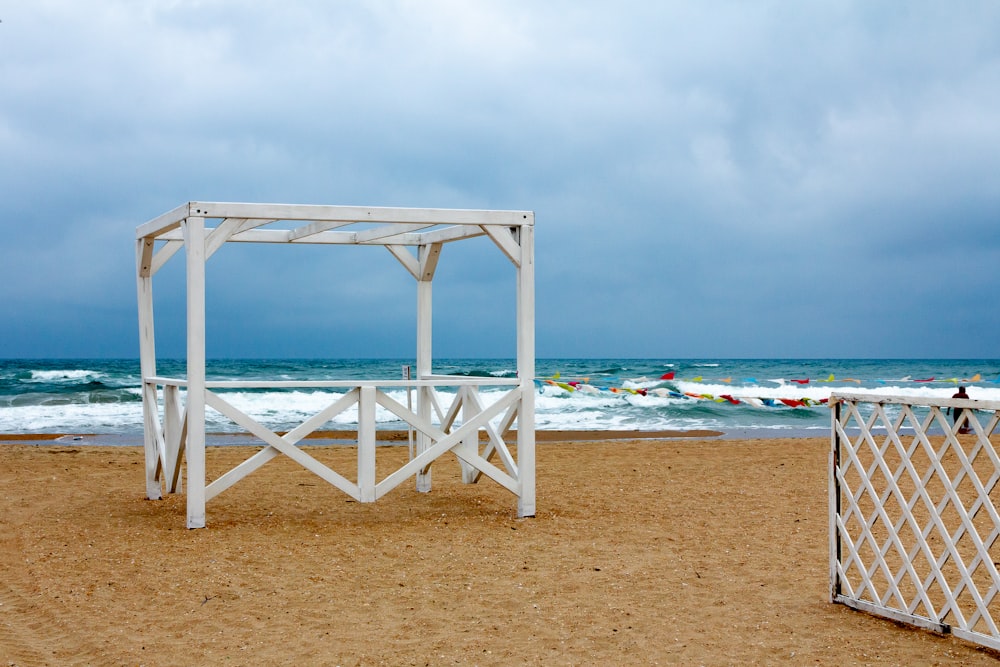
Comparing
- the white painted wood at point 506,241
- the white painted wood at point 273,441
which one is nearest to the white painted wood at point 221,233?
the white painted wood at point 273,441

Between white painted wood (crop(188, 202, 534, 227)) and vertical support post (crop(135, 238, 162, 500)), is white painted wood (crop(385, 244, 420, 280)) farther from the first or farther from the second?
vertical support post (crop(135, 238, 162, 500))

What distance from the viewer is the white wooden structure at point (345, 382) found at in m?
7.93

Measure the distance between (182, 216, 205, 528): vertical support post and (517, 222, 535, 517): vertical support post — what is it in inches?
103

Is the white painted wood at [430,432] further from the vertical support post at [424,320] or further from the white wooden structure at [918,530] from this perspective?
the white wooden structure at [918,530]

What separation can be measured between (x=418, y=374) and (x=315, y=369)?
48.0 metres

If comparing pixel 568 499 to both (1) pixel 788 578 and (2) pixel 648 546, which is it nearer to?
(2) pixel 648 546

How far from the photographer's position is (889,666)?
15.0 feet

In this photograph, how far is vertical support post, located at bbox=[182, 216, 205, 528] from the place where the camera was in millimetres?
7793

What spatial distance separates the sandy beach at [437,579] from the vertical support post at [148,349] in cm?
35

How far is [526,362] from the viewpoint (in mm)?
8586

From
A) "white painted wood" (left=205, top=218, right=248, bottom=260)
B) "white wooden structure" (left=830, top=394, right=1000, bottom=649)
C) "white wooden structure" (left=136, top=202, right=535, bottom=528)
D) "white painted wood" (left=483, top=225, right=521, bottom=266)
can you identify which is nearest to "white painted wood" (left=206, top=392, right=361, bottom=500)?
"white wooden structure" (left=136, top=202, right=535, bottom=528)

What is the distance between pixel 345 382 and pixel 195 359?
1440 mm

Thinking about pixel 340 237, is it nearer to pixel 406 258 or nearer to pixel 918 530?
pixel 406 258

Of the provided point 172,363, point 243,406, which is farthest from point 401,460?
point 172,363
